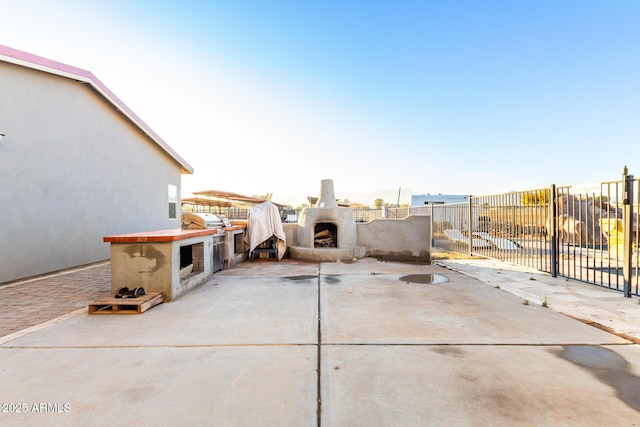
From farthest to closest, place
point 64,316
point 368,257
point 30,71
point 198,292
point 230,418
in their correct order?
point 368,257, point 30,71, point 198,292, point 64,316, point 230,418

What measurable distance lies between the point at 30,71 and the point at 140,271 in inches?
255

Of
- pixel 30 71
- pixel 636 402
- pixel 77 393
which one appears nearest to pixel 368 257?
pixel 636 402

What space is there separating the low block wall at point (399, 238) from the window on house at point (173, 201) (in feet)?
30.1

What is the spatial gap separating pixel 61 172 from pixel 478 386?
1045 cm

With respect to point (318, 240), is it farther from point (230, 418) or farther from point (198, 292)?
point (230, 418)

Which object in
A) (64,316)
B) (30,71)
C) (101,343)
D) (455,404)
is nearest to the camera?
(455,404)

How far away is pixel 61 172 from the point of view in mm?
7781

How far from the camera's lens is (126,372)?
9.09 feet

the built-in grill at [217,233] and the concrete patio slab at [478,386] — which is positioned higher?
the built-in grill at [217,233]

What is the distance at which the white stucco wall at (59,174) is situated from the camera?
259 inches

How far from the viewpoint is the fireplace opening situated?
465 inches

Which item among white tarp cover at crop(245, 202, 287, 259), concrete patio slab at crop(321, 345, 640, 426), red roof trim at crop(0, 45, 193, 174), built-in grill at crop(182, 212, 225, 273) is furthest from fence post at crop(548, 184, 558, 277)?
red roof trim at crop(0, 45, 193, 174)

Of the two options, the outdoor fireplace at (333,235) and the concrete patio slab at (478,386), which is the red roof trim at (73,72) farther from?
the concrete patio slab at (478,386)

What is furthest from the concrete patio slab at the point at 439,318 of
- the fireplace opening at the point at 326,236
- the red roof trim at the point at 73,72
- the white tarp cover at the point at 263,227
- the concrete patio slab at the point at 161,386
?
the red roof trim at the point at 73,72
